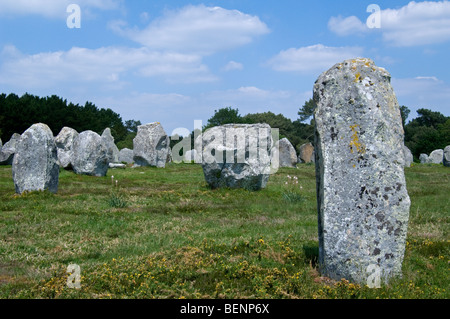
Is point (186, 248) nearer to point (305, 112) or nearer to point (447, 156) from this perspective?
point (447, 156)

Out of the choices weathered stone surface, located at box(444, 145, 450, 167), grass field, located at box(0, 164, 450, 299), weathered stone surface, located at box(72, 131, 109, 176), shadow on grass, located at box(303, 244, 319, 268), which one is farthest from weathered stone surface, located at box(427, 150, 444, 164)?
shadow on grass, located at box(303, 244, 319, 268)

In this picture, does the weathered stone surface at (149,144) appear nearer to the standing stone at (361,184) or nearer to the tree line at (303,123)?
the standing stone at (361,184)

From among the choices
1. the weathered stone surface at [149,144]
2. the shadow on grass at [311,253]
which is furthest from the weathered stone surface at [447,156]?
the shadow on grass at [311,253]

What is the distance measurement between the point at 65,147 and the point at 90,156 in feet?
22.5

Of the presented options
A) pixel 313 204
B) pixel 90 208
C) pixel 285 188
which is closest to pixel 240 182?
pixel 285 188

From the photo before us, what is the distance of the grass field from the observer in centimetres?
626

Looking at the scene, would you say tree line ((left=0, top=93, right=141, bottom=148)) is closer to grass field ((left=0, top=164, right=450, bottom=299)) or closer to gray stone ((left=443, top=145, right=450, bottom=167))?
grass field ((left=0, top=164, right=450, bottom=299))

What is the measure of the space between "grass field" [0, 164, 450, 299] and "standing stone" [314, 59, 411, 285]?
15.9 inches

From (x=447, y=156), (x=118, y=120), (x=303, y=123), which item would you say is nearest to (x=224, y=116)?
(x=303, y=123)

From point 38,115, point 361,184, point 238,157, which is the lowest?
point 361,184

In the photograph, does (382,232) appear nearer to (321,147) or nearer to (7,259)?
(321,147)

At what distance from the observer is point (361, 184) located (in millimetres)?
6586

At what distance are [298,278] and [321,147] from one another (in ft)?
6.60
